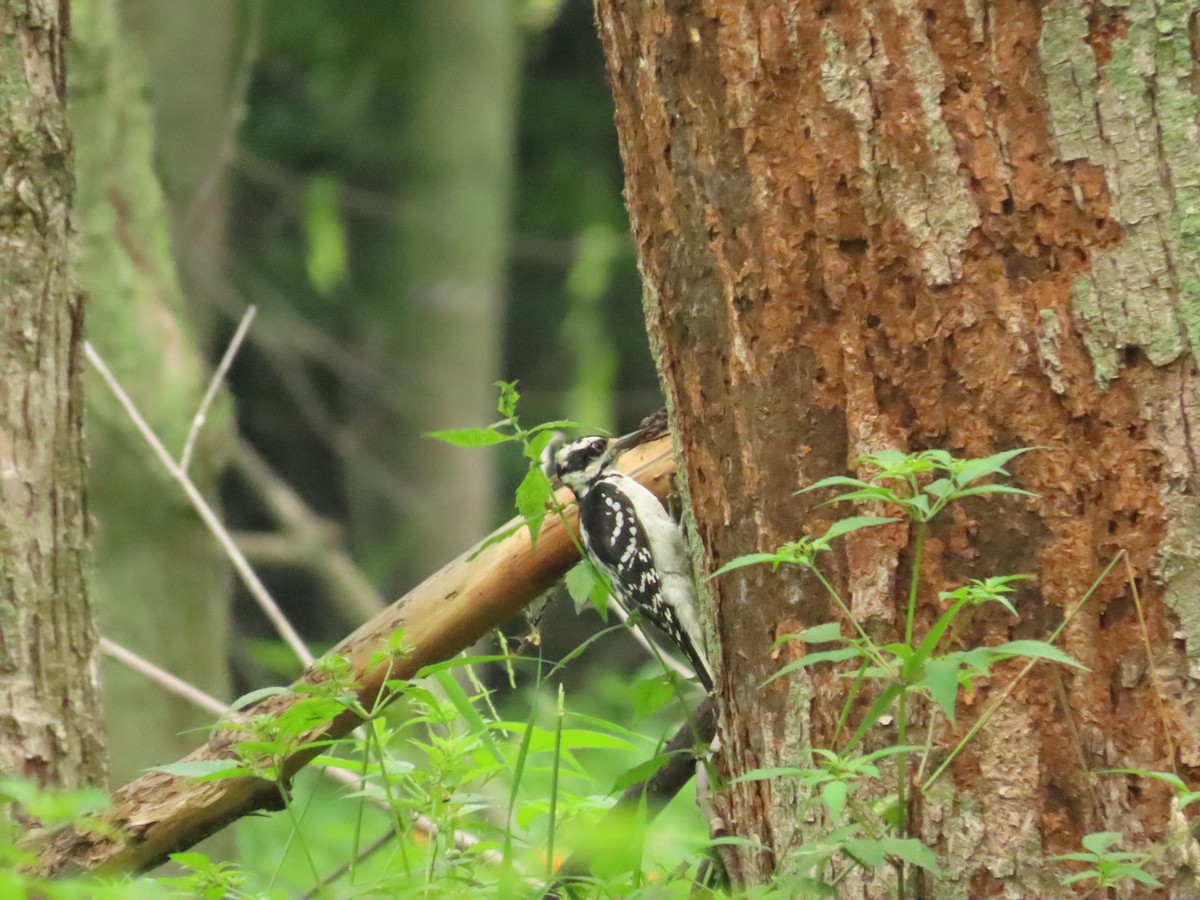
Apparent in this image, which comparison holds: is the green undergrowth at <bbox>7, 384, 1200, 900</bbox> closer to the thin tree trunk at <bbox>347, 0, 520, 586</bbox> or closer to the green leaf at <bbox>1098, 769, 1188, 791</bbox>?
the green leaf at <bbox>1098, 769, 1188, 791</bbox>

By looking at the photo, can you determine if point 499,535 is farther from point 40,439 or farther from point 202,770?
point 40,439

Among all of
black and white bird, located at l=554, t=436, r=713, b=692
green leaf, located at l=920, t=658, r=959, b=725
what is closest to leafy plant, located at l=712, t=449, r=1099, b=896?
green leaf, located at l=920, t=658, r=959, b=725

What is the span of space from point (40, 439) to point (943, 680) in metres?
1.97

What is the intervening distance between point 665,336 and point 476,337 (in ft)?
29.8

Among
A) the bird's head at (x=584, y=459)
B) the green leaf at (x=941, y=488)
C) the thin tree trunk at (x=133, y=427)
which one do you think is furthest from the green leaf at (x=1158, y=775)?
the thin tree trunk at (x=133, y=427)

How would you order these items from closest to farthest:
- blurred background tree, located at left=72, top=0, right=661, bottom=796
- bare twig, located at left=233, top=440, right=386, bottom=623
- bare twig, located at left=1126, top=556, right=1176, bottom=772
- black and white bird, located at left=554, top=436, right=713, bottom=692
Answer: bare twig, located at left=1126, top=556, right=1176, bottom=772 < black and white bird, located at left=554, top=436, right=713, bottom=692 < bare twig, located at left=233, top=440, right=386, bottom=623 < blurred background tree, located at left=72, top=0, right=661, bottom=796

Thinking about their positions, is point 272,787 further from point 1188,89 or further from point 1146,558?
point 1188,89

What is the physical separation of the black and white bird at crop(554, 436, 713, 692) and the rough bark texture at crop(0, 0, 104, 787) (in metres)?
1.21

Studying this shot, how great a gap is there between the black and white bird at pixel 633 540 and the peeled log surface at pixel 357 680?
1.01 meters

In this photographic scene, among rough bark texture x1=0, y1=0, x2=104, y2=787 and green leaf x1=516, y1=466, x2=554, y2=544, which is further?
rough bark texture x1=0, y1=0, x2=104, y2=787

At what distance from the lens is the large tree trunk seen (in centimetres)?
170

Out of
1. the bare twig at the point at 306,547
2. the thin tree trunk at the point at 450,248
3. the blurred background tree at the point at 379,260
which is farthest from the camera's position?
the thin tree trunk at the point at 450,248

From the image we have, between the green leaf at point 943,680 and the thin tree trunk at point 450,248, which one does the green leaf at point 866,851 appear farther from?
the thin tree trunk at point 450,248

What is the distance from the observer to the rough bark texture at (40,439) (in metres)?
2.66
